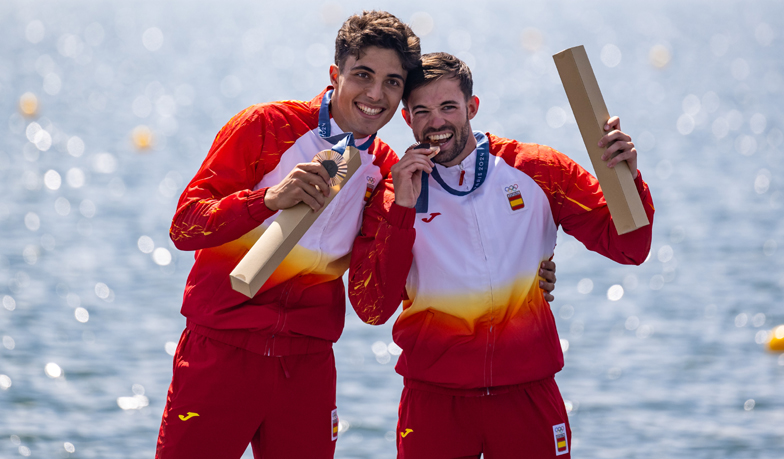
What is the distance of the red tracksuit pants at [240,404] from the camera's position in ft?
13.5

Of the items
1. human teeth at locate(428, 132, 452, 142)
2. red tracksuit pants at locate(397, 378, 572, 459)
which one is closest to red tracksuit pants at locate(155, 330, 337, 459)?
red tracksuit pants at locate(397, 378, 572, 459)

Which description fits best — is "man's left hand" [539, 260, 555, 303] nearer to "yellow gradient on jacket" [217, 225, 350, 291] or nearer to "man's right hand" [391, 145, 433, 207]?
"man's right hand" [391, 145, 433, 207]

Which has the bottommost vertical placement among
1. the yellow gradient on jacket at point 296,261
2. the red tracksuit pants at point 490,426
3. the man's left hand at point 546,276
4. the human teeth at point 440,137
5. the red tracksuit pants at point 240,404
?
the red tracksuit pants at point 490,426

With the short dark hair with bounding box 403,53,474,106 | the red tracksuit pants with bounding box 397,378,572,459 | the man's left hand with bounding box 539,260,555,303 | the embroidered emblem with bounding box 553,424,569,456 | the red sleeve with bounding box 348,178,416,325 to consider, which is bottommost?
the embroidered emblem with bounding box 553,424,569,456

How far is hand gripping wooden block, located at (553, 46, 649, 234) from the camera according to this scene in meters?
3.77

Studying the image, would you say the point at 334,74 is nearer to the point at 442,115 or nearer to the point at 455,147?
the point at 442,115

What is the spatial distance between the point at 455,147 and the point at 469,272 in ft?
1.89

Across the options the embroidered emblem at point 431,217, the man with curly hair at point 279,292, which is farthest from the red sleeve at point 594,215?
the man with curly hair at point 279,292

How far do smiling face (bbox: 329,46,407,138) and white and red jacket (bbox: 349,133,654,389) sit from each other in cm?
35

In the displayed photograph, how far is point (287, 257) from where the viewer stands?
4148 millimetres

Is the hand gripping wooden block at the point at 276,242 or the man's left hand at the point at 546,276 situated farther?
the man's left hand at the point at 546,276

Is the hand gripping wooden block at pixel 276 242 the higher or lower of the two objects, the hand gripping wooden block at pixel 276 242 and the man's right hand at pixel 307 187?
the lower

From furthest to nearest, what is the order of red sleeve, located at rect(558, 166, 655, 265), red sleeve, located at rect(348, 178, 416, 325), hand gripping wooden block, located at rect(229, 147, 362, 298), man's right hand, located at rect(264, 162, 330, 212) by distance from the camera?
red sleeve, located at rect(558, 166, 655, 265) → red sleeve, located at rect(348, 178, 416, 325) → man's right hand, located at rect(264, 162, 330, 212) → hand gripping wooden block, located at rect(229, 147, 362, 298)

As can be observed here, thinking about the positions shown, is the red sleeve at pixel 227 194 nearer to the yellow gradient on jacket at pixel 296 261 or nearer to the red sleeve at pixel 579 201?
the yellow gradient on jacket at pixel 296 261
